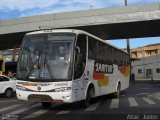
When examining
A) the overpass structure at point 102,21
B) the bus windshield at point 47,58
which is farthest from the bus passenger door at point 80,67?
the overpass structure at point 102,21

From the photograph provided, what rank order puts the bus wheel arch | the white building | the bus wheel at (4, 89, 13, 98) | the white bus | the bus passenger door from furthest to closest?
the white building
the bus wheel at (4, 89, 13, 98)
the bus wheel arch
the bus passenger door
the white bus

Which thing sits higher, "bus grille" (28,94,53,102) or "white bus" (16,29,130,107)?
"white bus" (16,29,130,107)

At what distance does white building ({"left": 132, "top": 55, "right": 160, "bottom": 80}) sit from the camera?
7719 centimetres

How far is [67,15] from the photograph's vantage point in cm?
3547

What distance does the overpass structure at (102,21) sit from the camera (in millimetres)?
33094

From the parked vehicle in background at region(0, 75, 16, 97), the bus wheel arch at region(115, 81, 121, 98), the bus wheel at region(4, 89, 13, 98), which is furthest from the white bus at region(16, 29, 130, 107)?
the bus wheel at region(4, 89, 13, 98)

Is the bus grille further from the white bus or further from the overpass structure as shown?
the overpass structure

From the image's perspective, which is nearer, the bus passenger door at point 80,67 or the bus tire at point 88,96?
the bus passenger door at point 80,67

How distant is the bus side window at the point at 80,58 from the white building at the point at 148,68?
61.3m

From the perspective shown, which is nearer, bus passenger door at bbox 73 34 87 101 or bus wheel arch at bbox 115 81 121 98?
bus passenger door at bbox 73 34 87 101

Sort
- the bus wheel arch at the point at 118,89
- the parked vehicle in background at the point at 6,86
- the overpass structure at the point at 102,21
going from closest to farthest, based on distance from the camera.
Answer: the bus wheel arch at the point at 118,89
the parked vehicle in background at the point at 6,86
the overpass structure at the point at 102,21

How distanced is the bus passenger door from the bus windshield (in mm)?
373

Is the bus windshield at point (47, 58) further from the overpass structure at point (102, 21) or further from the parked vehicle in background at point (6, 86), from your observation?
the overpass structure at point (102, 21)

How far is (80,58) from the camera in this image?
580 inches
